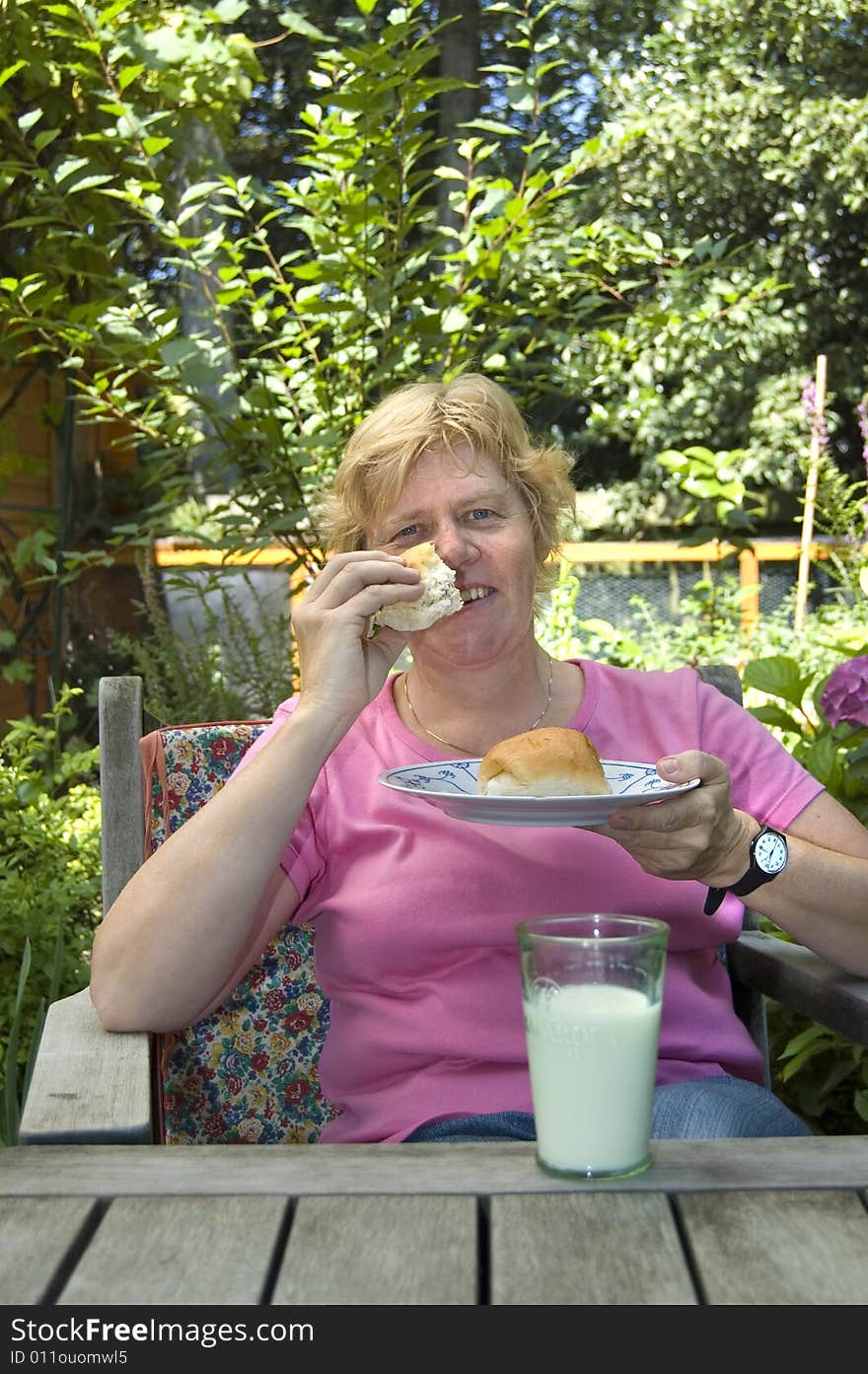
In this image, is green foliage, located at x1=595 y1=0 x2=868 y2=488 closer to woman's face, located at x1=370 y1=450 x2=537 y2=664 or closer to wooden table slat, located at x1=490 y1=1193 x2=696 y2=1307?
woman's face, located at x1=370 y1=450 x2=537 y2=664

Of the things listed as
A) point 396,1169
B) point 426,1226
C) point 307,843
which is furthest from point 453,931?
point 426,1226

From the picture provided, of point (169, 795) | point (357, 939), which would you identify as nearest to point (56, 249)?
point (169, 795)

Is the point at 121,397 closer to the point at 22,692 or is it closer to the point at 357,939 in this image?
the point at 22,692

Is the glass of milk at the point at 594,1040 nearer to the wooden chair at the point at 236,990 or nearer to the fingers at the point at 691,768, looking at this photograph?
the fingers at the point at 691,768

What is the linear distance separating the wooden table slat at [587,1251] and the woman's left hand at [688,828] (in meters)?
0.49

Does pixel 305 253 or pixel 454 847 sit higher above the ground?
pixel 305 253

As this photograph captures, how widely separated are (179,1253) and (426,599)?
0.91 m

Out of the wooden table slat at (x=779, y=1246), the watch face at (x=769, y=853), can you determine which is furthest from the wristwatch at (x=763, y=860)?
the wooden table slat at (x=779, y=1246)

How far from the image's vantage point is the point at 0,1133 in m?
1.96

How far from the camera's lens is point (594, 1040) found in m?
1.04

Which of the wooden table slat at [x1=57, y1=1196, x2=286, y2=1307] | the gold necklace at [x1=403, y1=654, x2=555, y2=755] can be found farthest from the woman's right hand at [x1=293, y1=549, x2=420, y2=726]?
the wooden table slat at [x1=57, y1=1196, x2=286, y2=1307]

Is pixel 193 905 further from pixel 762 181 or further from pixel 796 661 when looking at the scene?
pixel 762 181

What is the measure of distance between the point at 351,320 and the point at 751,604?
10.7 feet

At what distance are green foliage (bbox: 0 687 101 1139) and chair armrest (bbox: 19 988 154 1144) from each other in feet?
3.75
